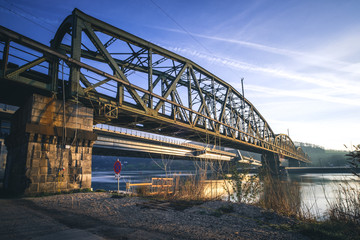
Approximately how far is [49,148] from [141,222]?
25.8ft

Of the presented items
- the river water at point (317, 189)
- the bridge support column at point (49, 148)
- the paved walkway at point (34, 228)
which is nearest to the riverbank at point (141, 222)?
the paved walkway at point (34, 228)

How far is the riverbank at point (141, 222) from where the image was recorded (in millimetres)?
4164

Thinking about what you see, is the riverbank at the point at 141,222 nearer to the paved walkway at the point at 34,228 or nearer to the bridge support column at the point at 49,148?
the paved walkway at the point at 34,228

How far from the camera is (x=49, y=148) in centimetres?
1013

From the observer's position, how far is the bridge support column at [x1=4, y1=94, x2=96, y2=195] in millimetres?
9492

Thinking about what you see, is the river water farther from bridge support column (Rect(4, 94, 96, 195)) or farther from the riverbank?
bridge support column (Rect(4, 94, 96, 195))

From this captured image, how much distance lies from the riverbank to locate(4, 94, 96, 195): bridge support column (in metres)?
3.00

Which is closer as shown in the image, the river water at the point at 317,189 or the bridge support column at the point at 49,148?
the river water at the point at 317,189

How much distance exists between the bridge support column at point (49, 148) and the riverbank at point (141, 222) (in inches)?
118

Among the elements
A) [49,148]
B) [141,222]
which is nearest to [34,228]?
[141,222]

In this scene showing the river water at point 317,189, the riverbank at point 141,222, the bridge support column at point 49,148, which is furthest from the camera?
the bridge support column at point 49,148

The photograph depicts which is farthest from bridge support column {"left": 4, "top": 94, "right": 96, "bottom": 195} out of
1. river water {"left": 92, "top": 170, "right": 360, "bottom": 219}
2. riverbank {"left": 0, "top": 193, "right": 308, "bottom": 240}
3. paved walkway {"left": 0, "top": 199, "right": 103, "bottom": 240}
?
paved walkway {"left": 0, "top": 199, "right": 103, "bottom": 240}

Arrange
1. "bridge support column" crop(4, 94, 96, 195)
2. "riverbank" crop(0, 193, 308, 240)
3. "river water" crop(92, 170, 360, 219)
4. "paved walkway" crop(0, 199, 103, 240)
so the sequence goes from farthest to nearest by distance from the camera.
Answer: "bridge support column" crop(4, 94, 96, 195), "river water" crop(92, 170, 360, 219), "riverbank" crop(0, 193, 308, 240), "paved walkway" crop(0, 199, 103, 240)

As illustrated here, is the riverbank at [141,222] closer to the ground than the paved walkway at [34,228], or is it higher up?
closer to the ground
